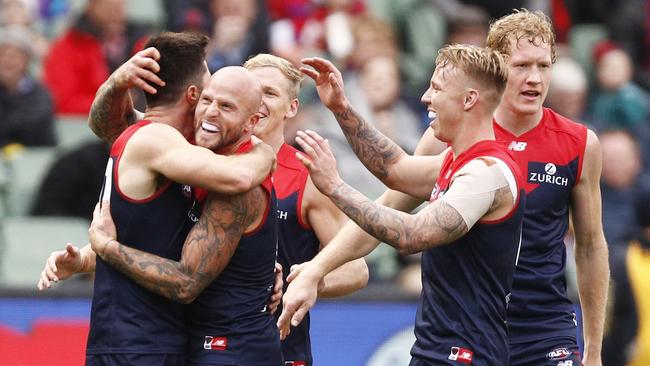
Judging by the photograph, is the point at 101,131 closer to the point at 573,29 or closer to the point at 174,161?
the point at 174,161

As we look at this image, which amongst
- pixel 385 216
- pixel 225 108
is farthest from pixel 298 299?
pixel 225 108

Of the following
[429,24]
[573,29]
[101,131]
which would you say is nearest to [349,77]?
[429,24]

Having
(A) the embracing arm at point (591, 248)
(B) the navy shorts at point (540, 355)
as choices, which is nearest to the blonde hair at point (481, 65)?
(A) the embracing arm at point (591, 248)

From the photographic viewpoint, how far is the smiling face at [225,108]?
6465mm

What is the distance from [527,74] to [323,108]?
6351 millimetres

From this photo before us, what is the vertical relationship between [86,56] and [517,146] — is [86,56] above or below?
above

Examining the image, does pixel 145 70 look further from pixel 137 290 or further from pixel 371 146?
pixel 371 146

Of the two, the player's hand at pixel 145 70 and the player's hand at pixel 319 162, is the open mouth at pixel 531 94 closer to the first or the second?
the player's hand at pixel 319 162

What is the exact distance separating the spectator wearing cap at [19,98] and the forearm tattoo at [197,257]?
6519mm

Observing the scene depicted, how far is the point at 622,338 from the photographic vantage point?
37.1 ft

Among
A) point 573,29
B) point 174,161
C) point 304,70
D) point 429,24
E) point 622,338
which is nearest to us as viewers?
point 174,161

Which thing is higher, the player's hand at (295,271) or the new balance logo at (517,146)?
the new balance logo at (517,146)

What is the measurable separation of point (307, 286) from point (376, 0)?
9311 mm

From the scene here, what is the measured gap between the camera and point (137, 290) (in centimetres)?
644
